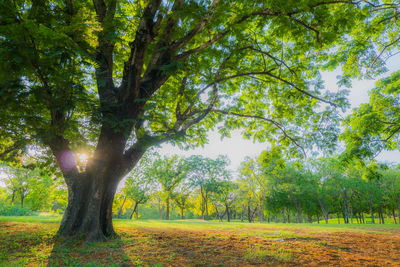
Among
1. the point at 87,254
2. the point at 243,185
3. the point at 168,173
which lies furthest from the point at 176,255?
the point at 243,185

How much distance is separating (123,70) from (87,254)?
5490 mm

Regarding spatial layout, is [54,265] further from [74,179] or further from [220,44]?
[220,44]

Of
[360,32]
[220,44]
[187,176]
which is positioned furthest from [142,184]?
[360,32]

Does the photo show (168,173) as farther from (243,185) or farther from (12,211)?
(12,211)

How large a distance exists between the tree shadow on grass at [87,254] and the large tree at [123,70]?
460 mm

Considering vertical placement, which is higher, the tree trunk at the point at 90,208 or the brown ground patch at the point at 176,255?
the tree trunk at the point at 90,208

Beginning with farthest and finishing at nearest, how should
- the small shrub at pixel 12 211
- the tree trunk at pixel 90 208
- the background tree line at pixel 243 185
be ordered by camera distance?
1. the background tree line at pixel 243 185
2. the small shrub at pixel 12 211
3. the tree trunk at pixel 90 208

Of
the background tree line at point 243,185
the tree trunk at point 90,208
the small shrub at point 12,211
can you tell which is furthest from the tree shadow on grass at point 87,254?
the background tree line at point 243,185

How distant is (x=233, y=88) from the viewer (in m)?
9.30

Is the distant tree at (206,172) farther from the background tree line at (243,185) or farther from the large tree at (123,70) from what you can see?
the large tree at (123,70)

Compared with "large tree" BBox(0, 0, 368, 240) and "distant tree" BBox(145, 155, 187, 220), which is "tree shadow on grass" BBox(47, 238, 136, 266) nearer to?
"large tree" BBox(0, 0, 368, 240)

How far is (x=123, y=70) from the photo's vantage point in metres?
6.87

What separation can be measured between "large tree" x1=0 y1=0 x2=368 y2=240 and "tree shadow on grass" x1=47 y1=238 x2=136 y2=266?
1.51 feet

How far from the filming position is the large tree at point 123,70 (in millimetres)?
3529
